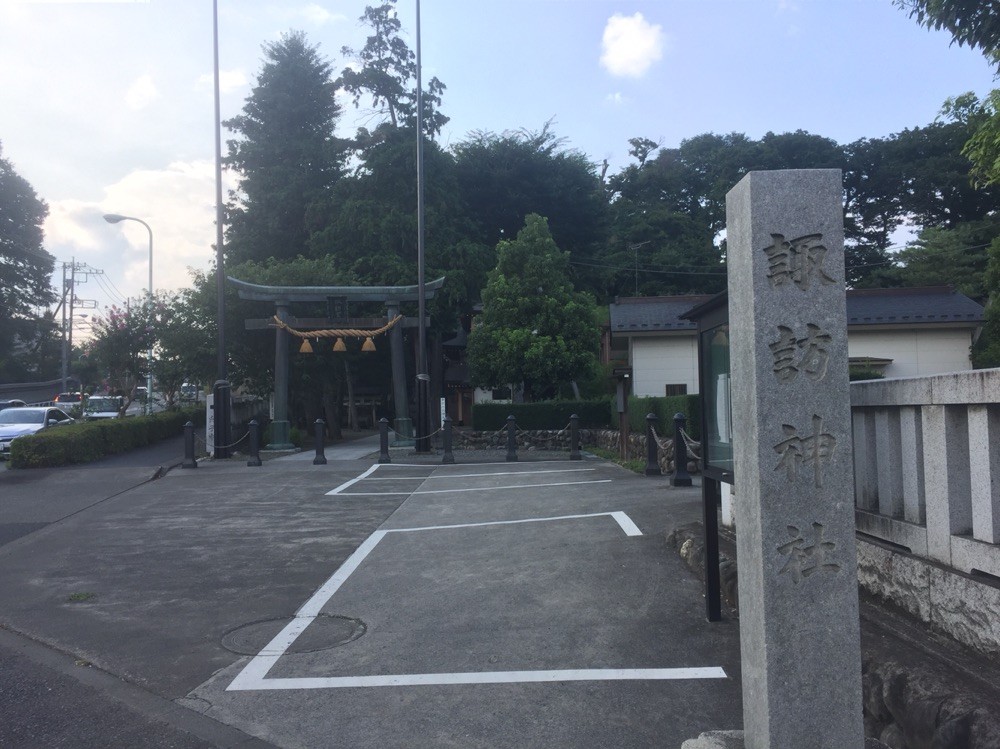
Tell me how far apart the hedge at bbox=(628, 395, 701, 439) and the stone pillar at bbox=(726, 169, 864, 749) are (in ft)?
44.0

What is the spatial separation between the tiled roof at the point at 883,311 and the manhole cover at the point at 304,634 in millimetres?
20158

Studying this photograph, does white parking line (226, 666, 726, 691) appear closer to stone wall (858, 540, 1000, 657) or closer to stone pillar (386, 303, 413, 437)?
stone wall (858, 540, 1000, 657)

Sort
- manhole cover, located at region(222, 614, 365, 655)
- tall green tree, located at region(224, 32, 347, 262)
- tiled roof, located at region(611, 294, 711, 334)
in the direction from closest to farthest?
manhole cover, located at region(222, 614, 365, 655) < tiled roof, located at region(611, 294, 711, 334) < tall green tree, located at region(224, 32, 347, 262)

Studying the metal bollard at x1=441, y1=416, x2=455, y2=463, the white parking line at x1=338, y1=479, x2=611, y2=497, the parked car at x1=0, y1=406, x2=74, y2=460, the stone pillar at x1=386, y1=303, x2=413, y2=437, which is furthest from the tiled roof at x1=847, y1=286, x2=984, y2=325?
the parked car at x1=0, y1=406, x2=74, y2=460

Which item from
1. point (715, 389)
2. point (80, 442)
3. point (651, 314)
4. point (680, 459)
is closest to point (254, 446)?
point (80, 442)

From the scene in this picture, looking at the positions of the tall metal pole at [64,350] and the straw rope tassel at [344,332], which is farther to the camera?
the tall metal pole at [64,350]

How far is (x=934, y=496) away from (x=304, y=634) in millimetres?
4517

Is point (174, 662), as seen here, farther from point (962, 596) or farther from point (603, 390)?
point (603, 390)

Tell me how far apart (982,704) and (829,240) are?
84.2 inches

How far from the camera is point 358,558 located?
8.59 meters

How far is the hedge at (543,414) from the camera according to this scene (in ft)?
86.0

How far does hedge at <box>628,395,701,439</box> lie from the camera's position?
19016 millimetres

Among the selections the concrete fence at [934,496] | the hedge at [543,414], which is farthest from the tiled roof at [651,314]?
the concrete fence at [934,496]

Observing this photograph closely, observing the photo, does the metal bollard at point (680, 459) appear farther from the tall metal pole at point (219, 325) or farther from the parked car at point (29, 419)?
the parked car at point (29, 419)
